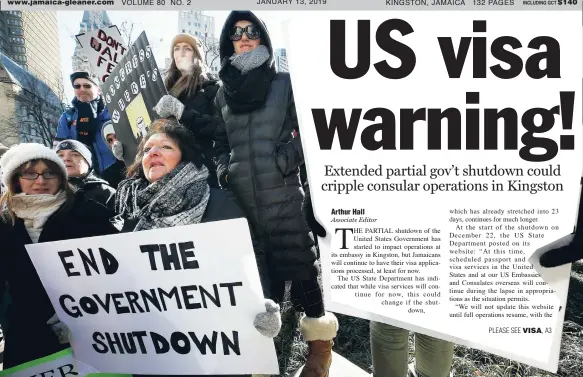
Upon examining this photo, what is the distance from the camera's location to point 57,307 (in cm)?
211

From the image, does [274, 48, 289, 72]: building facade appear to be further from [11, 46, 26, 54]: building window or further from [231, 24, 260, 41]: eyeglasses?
[11, 46, 26, 54]: building window

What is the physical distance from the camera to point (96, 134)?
2.06 metres

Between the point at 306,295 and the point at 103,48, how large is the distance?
137cm

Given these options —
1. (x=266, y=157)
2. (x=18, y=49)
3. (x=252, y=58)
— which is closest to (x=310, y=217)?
(x=266, y=157)

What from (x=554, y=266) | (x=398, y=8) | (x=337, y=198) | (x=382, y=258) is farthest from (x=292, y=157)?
(x=554, y=266)

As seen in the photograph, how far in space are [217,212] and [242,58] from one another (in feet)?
2.11

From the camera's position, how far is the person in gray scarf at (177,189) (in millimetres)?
1915

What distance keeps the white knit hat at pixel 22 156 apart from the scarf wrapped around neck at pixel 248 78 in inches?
32.9

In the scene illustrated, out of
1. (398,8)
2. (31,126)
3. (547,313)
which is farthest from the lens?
(31,126)

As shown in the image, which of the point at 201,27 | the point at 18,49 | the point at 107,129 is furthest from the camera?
the point at 107,129

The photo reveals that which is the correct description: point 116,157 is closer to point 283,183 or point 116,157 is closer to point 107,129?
point 107,129

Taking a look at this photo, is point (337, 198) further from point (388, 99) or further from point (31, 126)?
point (31, 126)

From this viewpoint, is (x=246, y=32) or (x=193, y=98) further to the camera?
(x=193, y=98)

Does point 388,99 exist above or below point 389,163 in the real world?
above
